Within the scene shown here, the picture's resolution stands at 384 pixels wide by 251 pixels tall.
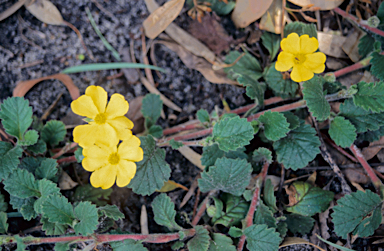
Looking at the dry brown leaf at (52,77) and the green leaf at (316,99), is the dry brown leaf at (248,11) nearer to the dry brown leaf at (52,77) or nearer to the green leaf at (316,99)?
the green leaf at (316,99)

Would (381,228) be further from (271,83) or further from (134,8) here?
(134,8)

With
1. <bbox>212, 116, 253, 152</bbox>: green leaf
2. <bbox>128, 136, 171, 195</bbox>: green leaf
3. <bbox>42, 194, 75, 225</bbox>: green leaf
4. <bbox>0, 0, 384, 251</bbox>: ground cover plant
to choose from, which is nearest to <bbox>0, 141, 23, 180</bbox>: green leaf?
<bbox>0, 0, 384, 251</bbox>: ground cover plant

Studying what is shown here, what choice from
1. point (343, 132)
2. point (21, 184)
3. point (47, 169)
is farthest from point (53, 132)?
point (343, 132)

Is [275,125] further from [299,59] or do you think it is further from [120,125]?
[120,125]

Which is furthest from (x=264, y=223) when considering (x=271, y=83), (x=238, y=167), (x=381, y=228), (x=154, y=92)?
(x=154, y=92)

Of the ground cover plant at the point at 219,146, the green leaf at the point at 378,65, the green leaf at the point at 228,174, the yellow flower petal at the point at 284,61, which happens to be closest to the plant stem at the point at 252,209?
the ground cover plant at the point at 219,146

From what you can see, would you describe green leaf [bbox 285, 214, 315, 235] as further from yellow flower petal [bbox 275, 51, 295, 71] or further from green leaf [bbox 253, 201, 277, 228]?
yellow flower petal [bbox 275, 51, 295, 71]
